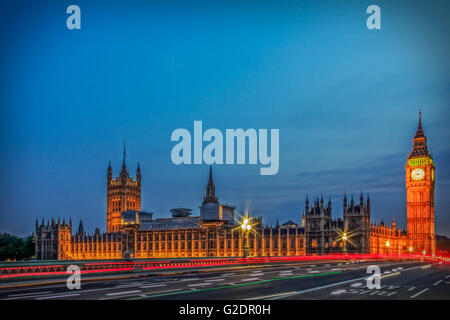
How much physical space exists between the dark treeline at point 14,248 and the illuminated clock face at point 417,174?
115 m

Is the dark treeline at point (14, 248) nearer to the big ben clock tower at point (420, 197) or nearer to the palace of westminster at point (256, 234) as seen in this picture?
the palace of westminster at point (256, 234)

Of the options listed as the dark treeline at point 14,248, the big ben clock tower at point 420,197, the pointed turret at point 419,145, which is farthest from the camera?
the pointed turret at point 419,145

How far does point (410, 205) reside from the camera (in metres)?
139

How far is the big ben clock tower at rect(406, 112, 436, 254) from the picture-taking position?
132500 millimetres

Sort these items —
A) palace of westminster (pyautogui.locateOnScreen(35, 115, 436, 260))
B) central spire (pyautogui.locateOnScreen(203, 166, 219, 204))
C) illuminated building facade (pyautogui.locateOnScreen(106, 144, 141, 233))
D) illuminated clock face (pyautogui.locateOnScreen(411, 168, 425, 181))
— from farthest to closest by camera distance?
illuminated building facade (pyautogui.locateOnScreen(106, 144, 141, 233)) < central spire (pyautogui.locateOnScreen(203, 166, 219, 204)) < illuminated clock face (pyautogui.locateOnScreen(411, 168, 425, 181)) < palace of westminster (pyautogui.locateOnScreen(35, 115, 436, 260))

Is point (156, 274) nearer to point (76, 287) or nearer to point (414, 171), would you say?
point (76, 287)

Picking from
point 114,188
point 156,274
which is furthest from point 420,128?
point 156,274

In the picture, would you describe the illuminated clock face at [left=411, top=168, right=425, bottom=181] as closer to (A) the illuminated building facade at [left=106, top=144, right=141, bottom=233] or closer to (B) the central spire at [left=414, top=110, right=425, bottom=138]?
(B) the central spire at [left=414, top=110, right=425, bottom=138]

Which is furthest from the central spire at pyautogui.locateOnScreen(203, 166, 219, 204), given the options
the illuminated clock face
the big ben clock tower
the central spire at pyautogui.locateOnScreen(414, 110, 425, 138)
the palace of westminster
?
the central spire at pyautogui.locateOnScreen(414, 110, 425, 138)

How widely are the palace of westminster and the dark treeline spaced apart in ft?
12.2

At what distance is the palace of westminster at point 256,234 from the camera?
3922 inches

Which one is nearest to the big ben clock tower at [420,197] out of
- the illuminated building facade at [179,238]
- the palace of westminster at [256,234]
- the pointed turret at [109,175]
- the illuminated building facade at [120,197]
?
the palace of westminster at [256,234]

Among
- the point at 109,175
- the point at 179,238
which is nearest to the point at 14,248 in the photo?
the point at 179,238

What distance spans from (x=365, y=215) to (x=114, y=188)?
108614 millimetres
